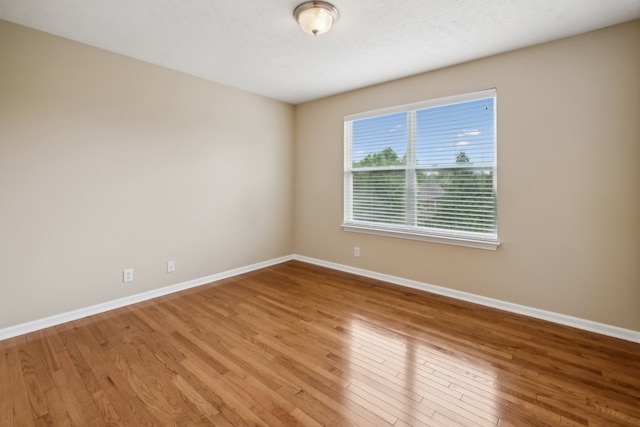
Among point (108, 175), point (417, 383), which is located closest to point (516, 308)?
point (417, 383)

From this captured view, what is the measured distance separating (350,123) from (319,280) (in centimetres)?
225

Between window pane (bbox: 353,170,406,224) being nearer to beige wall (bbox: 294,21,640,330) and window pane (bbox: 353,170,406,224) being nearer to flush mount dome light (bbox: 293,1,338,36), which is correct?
beige wall (bbox: 294,21,640,330)

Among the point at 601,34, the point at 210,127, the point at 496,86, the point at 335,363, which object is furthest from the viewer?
the point at 210,127

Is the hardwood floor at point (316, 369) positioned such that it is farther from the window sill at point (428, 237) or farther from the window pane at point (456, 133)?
the window pane at point (456, 133)

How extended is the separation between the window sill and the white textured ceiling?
190cm

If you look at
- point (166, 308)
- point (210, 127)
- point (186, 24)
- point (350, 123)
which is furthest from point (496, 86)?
point (166, 308)

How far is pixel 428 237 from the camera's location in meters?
3.45

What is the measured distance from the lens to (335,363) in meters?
2.09

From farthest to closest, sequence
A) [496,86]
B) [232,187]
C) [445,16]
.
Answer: [232,187] < [496,86] < [445,16]

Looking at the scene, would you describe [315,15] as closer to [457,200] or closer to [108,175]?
[457,200]

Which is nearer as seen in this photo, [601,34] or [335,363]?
[335,363]

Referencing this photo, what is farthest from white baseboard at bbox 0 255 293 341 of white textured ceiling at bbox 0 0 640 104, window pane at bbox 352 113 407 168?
white textured ceiling at bbox 0 0 640 104

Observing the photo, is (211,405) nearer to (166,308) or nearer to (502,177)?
(166,308)

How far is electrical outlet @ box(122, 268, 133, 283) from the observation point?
3.06m
